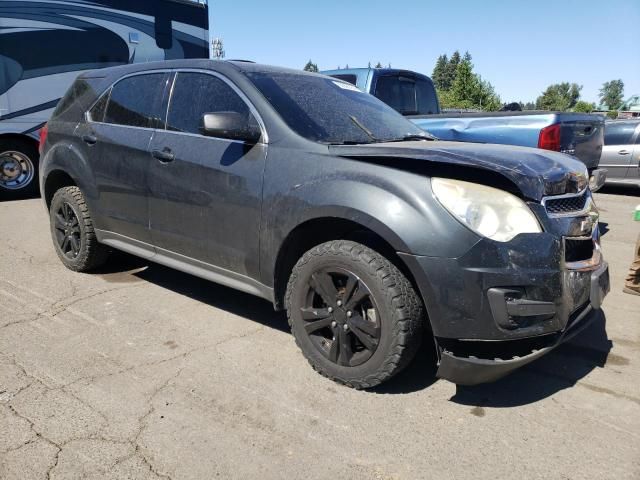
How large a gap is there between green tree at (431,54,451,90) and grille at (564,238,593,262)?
5613 inches

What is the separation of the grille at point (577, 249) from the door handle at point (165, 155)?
2.50 metres

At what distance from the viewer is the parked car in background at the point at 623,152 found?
33.7 ft

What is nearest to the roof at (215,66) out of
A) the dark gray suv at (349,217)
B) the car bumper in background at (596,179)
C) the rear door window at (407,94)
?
the dark gray suv at (349,217)

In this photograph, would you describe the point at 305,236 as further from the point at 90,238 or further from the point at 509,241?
the point at 90,238

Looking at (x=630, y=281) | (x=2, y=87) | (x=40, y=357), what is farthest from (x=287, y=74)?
(x=2, y=87)

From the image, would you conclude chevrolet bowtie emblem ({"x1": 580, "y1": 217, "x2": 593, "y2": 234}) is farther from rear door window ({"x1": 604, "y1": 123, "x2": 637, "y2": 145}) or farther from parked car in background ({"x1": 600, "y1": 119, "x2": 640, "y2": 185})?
rear door window ({"x1": 604, "y1": 123, "x2": 637, "y2": 145})

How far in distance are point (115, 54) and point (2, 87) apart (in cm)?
195

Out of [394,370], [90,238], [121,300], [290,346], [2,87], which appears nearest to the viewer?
[394,370]

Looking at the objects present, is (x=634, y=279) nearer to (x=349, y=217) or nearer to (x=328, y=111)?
(x=328, y=111)

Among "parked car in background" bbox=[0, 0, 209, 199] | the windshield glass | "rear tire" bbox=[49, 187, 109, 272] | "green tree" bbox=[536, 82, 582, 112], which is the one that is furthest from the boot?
"green tree" bbox=[536, 82, 582, 112]

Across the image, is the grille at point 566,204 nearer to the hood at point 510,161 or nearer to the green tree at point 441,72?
the hood at point 510,161

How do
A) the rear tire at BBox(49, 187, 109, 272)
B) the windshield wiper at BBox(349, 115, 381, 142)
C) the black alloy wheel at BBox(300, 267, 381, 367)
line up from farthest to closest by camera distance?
the rear tire at BBox(49, 187, 109, 272), the windshield wiper at BBox(349, 115, 381, 142), the black alloy wheel at BBox(300, 267, 381, 367)

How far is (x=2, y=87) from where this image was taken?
833cm

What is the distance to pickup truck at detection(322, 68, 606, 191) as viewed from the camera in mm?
5570
